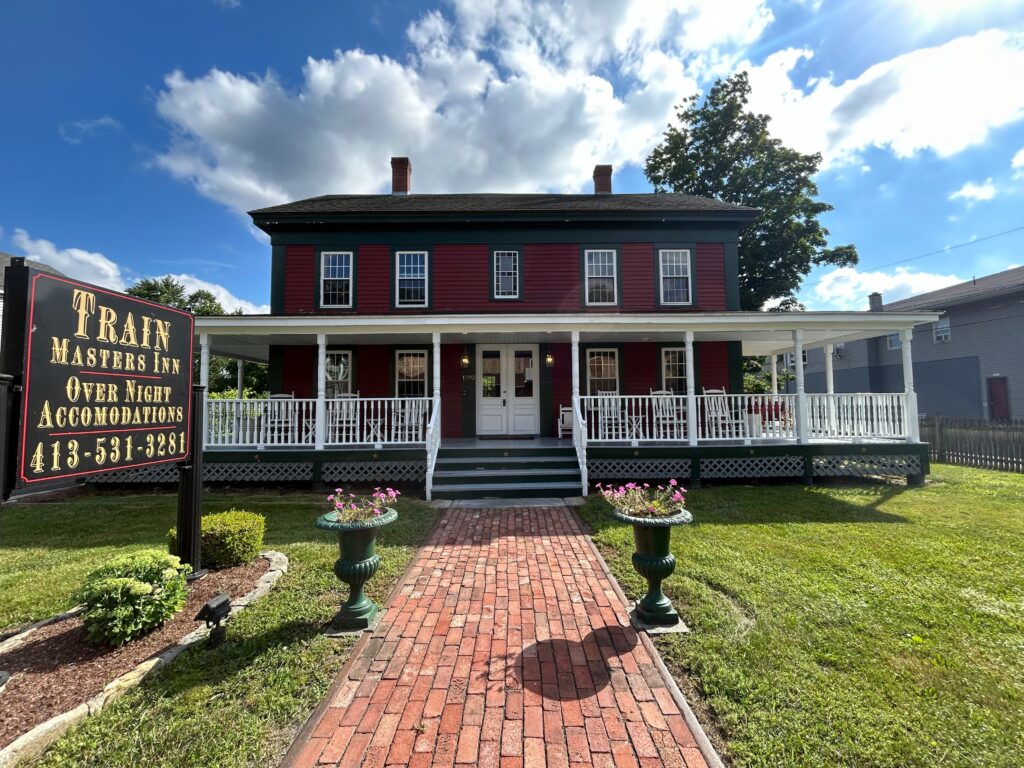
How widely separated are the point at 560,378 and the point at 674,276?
14.2 ft

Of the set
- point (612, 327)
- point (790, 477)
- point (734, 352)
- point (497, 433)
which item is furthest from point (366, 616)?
point (734, 352)

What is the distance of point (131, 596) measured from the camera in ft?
10.6

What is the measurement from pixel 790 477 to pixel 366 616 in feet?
30.3

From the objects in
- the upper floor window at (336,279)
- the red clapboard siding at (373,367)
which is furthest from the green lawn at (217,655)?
the upper floor window at (336,279)

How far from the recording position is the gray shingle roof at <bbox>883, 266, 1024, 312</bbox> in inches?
737

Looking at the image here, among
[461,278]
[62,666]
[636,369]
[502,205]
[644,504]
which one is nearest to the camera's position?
[62,666]

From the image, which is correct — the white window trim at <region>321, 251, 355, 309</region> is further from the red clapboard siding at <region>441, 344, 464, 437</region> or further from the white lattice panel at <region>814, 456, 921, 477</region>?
the white lattice panel at <region>814, 456, 921, 477</region>

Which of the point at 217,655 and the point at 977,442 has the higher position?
the point at 977,442

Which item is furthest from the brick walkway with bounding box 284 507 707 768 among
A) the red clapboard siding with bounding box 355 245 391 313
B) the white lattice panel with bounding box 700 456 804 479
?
the red clapboard siding with bounding box 355 245 391 313

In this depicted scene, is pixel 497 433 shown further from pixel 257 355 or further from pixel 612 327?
pixel 257 355

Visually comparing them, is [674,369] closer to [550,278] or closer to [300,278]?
[550,278]

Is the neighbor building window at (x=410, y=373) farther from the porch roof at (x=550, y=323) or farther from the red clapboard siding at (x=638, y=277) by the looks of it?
the red clapboard siding at (x=638, y=277)

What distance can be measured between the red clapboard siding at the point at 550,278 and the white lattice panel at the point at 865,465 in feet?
22.2

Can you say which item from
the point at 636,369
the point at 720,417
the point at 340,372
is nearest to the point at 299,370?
the point at 340,372
